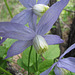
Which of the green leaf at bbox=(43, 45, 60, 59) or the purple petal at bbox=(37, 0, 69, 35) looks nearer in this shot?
the purple petal at bbox=(37, 0, 69, 35)

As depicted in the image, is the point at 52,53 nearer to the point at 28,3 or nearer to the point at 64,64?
the point at 64,64

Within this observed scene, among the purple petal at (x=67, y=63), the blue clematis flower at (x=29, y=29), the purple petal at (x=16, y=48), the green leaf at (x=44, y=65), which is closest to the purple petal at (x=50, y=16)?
the blue clematis flower at (x=29, y=29)

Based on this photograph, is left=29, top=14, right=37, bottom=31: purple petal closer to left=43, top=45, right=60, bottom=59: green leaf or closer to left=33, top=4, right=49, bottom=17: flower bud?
left=33, top=4, right=49, bottom=17: flower bud

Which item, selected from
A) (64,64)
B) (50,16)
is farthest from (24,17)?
(64,64)

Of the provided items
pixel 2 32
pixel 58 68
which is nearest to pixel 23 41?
pixel 2 32

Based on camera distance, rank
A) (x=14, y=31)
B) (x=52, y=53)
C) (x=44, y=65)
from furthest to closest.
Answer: (x=52, y=53) → (x=44, y=65) → (x=14, y=31)

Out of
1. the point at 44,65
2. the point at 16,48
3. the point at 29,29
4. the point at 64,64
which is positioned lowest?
the point at 44,65

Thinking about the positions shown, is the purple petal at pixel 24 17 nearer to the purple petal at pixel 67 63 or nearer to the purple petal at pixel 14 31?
the purple petal at pixel 14 31

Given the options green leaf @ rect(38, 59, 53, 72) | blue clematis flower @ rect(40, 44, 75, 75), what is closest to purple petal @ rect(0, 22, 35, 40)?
blue clematis flower @ rect(40, 44, 75, 75)
